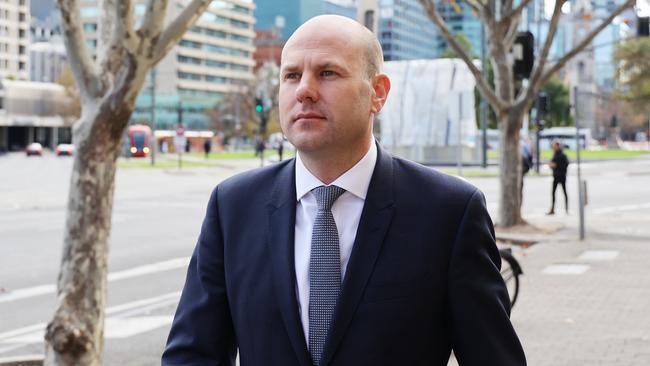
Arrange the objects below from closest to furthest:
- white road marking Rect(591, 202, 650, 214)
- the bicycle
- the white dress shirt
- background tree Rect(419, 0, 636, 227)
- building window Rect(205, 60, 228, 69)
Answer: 1. the white dress shirt
2. the bicycle
3. background tree Rect(419, 0, 636, 227)
4. white road marking Rect(591, 202, 650, 214)
5. building window Rect(205, 60, 228, 69)

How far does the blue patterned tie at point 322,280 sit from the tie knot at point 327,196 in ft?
0.08

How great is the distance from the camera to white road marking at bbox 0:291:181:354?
9305 millimetres

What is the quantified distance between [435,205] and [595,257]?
13.5 meters

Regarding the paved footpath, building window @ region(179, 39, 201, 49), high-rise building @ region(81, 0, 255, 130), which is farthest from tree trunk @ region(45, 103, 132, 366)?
building window @ region(179, 39, 201, 49)

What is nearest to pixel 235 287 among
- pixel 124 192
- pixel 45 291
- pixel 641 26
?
pixel 45 291

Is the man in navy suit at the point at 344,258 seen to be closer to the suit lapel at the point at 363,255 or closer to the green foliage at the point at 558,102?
the suit lapel at the point at 363,255

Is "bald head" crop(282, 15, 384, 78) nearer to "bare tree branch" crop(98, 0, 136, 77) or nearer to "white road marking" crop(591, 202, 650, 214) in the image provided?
"bare tree branch" crop(98, 0, 136, 77)

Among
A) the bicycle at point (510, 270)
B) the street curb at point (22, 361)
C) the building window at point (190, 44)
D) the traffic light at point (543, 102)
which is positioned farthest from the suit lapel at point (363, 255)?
the building window at point (190, 44)

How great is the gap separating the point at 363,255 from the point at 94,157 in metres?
4.35

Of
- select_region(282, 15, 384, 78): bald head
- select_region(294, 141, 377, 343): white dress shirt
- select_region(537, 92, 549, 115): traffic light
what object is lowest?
select_region(294, 141, 377, 343): white dress shirt

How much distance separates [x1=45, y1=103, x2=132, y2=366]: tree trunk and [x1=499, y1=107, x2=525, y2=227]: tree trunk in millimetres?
13285

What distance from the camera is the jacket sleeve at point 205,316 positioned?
267cm

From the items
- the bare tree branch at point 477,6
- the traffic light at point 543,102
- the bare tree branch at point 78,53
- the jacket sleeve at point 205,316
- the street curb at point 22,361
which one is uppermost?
the bare tree branch at point 477,6

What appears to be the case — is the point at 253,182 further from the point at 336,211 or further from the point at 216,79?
the point at 216,79
